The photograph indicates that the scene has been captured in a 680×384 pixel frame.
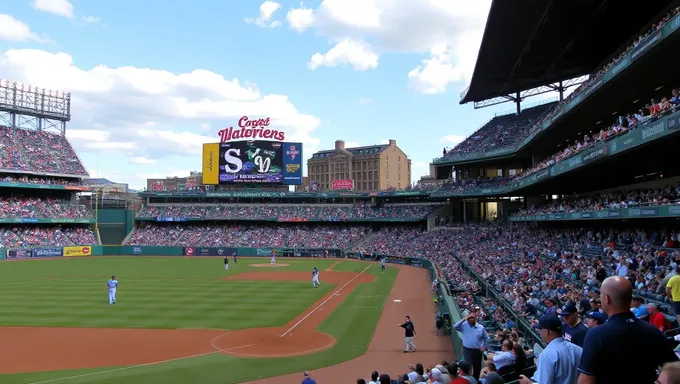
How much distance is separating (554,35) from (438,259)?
71.5 feet

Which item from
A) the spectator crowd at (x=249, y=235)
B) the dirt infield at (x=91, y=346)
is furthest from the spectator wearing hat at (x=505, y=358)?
the spectator crowd at (x=249, y=235)

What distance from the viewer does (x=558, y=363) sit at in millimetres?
4676

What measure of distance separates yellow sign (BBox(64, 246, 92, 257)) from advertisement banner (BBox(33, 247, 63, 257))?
76 centimetres

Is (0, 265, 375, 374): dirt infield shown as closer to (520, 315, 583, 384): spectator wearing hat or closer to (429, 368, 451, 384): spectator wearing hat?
(429, 368, 451, 384): spectator wearing hat

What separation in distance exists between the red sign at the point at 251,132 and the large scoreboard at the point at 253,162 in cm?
76

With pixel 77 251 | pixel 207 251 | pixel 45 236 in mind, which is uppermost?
pixel 45 236

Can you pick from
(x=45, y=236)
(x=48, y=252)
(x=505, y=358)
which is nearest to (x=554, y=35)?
(x=505, y=358)

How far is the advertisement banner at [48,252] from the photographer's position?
60.3 metres

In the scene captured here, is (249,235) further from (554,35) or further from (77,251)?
(554,35)

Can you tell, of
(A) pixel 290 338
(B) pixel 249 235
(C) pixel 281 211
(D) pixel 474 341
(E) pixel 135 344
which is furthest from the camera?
(C) pixel 281 211

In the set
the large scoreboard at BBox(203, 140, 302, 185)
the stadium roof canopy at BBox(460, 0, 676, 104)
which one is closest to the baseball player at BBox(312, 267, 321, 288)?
the stadium roof canopy at BBox(460, 0, 676, 104)

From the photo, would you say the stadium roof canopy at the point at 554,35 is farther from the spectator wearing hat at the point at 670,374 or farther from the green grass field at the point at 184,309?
the spectator wearing hat at the point at 670,374

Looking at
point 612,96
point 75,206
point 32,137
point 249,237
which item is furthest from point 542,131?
point 32,137

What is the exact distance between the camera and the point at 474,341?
999 centimetres
